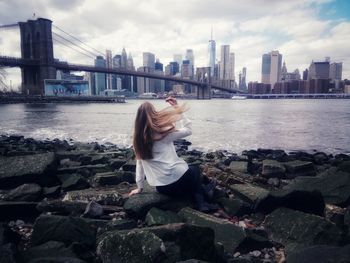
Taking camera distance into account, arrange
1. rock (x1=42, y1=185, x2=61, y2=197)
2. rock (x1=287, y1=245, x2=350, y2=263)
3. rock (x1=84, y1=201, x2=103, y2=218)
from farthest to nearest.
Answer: rock (x1=42, y1=185, x2=61, y2=197), rock (x1=84, y1=201, x2=103, y2=218), rock (x1=287, y1=245, x2=350, y2=263)

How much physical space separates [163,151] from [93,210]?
3.26 feet

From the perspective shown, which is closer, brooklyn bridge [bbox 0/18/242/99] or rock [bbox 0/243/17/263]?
rock [bbox 0/243/17/263]

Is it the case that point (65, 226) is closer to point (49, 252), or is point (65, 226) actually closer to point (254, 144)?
point (49, 252)

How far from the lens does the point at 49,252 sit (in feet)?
7.72

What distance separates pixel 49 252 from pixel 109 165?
4034 mm

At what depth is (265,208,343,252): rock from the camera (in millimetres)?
2680

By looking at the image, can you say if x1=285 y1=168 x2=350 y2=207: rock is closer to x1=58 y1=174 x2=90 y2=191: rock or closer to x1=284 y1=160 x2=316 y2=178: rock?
x1=284 y1=160 x2=316 y2=178: rock

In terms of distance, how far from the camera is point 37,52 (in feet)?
216

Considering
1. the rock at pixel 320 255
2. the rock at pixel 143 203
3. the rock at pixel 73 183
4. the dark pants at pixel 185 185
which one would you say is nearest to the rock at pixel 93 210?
the rock at pixel 143 203

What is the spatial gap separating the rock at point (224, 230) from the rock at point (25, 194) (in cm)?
211

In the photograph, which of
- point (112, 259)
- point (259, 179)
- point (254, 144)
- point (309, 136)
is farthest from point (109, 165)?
point (309, 136)

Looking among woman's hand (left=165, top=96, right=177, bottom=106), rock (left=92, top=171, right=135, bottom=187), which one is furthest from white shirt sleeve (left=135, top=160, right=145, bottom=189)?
rock (left=92, top=171, right=135, bottom=187)

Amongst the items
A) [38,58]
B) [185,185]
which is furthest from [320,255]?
[38,58]

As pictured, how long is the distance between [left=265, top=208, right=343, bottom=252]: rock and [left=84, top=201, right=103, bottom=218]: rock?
1.78m
